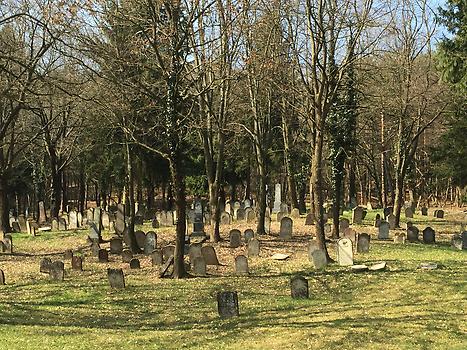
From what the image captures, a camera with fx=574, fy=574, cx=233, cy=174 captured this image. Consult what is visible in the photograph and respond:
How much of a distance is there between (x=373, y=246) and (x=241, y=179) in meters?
23.5

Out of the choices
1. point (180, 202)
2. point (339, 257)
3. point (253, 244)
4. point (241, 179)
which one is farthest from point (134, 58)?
point (241, 179)

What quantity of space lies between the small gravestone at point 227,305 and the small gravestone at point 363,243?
7.67 m

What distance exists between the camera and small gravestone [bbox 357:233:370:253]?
53.9 feet

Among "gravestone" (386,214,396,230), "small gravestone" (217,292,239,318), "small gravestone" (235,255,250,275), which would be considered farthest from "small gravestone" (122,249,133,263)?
"gravestone" (386,214,396,230)

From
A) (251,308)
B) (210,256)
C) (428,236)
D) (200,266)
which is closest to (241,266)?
(200,266)

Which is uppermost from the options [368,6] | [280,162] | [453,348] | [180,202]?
[368,6]

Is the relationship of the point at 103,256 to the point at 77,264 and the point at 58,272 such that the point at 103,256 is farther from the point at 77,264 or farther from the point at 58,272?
the point at 58,272

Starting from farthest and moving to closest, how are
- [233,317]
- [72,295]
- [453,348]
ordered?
[72,295] < [233,317] < [453,348]

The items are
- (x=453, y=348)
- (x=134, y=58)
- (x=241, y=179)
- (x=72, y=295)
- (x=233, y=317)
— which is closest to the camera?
(x=453, y=348)

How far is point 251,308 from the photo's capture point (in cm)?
1036

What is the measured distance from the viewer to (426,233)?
63.2 feet

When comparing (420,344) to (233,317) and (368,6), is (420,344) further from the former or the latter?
(368,6)

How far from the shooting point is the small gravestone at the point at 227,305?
377 inches

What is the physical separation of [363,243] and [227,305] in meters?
7.85
